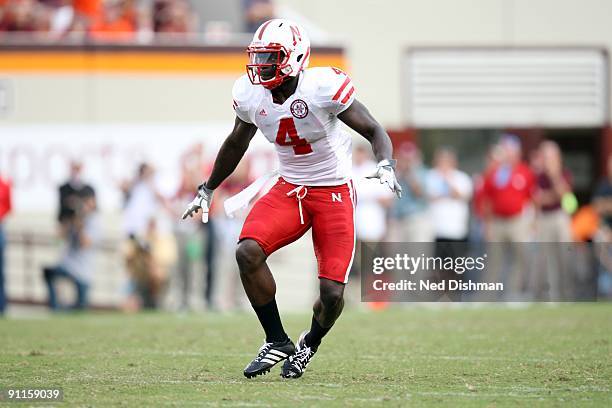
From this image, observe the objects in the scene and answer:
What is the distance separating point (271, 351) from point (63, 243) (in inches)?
325

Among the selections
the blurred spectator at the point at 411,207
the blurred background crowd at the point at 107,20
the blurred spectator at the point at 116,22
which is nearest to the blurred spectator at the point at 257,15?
the blurred background crowd at the point at 107,20

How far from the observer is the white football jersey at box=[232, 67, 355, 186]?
22.2ft

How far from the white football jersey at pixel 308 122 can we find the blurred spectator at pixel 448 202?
757 cm

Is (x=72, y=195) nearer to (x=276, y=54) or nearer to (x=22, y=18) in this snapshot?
(x=22, y=18)

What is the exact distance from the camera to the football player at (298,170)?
22.1ft

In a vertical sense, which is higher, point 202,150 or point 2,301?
point 202,150

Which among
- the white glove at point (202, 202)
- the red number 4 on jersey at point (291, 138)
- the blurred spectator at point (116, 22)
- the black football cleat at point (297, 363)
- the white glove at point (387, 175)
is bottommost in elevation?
the black football cleat at point (297, 363)

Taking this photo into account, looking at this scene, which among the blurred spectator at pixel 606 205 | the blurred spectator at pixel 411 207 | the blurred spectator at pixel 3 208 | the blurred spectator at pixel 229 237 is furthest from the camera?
the blurred spectator at pixel 606 205

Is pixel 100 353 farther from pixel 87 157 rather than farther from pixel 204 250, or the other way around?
pixel 87 157

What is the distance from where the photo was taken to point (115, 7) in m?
16.7

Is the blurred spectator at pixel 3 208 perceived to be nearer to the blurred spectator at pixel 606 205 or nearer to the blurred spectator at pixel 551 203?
the blurred spectator at pixel 551 203

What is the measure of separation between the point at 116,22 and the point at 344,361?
32.4ft

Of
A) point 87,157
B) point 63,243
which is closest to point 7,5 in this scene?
point 87,157

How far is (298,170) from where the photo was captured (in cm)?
704
